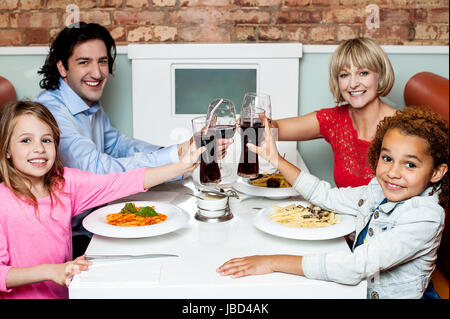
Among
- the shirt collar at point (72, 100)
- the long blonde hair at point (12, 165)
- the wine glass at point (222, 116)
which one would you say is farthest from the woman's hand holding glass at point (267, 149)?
the shirt collar at point (72, 100)

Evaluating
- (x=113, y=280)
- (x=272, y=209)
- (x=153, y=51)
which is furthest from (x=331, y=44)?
(x=113, y=280)

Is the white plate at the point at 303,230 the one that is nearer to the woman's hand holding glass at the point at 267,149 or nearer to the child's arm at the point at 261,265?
the child's arm at the point at 261,265

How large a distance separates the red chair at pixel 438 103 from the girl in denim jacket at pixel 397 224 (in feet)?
1.50

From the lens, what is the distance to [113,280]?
1.08 meters

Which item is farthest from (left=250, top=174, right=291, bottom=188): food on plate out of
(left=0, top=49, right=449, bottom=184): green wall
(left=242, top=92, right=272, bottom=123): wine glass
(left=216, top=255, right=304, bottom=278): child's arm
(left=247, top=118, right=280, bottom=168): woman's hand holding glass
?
(left=0, top=49, right=449, bottom=184): green wall

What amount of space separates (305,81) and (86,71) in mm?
1189

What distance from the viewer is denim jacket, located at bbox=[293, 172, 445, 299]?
3.60ft

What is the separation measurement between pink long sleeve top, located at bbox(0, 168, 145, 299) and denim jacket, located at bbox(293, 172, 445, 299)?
692 millimetres

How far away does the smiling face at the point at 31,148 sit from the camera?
4.67ft

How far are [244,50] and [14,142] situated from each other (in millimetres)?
1465

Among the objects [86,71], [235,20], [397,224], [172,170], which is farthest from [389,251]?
[235,20]

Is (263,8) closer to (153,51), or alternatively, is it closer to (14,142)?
(153,51)

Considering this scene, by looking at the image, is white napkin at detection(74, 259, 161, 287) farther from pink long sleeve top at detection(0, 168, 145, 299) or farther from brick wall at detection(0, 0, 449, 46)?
brick wall at detection(0, 0, 449, 46)

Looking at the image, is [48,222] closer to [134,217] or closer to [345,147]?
[134,217]
